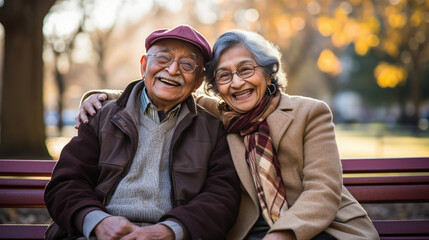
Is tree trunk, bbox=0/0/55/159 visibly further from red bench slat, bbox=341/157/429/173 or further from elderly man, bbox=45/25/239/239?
red bench slat, bbox=341/157/429/173

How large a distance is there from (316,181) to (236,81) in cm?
90

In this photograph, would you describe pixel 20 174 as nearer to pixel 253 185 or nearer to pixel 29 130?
pixel 253 185

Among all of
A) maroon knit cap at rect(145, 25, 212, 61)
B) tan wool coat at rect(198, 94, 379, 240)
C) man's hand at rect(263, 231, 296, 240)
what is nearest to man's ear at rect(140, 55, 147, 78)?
maroon knit cap at rect(145, 25, 212, 61)

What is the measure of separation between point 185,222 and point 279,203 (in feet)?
2.18

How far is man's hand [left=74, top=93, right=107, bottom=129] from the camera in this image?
3.02 metres

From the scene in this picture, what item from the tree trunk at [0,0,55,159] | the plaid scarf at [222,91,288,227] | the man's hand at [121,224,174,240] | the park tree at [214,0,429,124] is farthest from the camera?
the park tree at [214,0,429,124]

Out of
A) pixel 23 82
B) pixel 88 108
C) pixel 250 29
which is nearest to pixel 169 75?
pixel 88 108

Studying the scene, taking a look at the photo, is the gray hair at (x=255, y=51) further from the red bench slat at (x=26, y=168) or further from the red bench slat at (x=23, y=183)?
the red bench slat at (x=23, y=183)

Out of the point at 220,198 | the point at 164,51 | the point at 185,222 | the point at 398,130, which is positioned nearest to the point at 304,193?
the point at 220,198

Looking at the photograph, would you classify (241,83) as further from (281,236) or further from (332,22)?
(332,22)

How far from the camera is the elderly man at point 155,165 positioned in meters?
2.60

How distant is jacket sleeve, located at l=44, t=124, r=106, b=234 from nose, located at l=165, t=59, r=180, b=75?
0.71 m

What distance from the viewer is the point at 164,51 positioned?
10.1 feet

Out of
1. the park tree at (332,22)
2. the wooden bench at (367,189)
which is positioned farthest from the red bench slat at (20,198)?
the park tree at (332,22)
